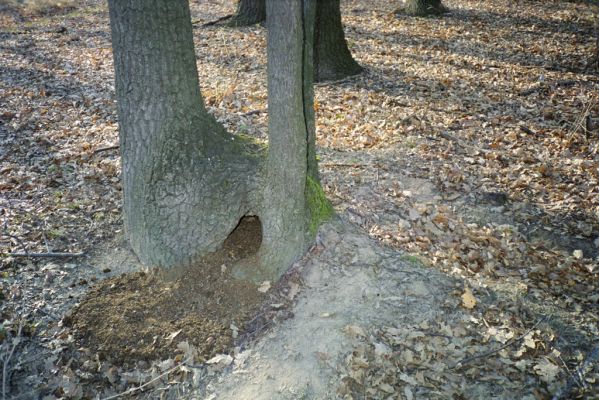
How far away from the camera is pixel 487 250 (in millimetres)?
4680

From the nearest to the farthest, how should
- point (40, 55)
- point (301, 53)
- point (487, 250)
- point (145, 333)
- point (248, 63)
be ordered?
point (301, 53) → point (145, 333) → point (487, 250) → point (248, 63) → point (40, 55)

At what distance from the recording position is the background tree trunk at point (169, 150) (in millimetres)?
3729

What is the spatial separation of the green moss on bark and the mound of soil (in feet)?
2.29

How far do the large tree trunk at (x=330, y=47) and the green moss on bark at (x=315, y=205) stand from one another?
4777mm

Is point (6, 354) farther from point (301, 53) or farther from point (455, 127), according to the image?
point (455, 127)

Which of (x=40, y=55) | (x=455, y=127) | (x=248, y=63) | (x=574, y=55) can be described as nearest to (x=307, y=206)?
(x=455, y=127)

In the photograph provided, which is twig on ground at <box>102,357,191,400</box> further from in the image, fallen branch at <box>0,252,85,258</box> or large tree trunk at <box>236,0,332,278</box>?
fallen branch at <box>0,252,85,258</box>

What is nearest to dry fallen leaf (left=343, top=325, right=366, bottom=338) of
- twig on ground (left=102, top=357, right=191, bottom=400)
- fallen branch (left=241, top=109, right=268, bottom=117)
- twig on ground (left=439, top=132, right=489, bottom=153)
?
twig on ground (left=102, top=357, right=191, bottom=400)

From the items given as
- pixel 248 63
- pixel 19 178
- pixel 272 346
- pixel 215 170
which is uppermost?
pixel 248 63

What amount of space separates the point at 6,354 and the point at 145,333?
3.35 ft

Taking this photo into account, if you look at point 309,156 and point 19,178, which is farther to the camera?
point 19,178

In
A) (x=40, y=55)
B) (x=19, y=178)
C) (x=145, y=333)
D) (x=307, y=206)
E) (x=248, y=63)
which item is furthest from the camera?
(x=40, y=55)

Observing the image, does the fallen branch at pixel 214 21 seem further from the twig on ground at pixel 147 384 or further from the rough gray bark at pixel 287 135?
the twig on ground at pixel 147 384

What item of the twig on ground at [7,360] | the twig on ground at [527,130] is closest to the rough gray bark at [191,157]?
the twig on ground at [7,360]
